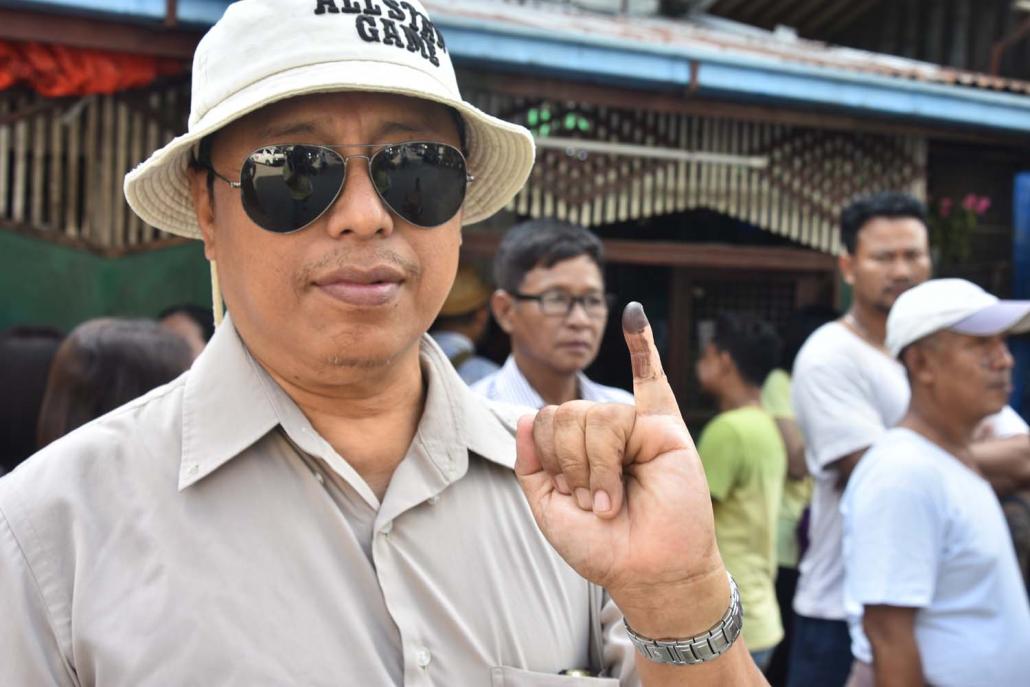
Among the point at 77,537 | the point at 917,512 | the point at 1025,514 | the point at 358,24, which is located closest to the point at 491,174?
the point at 358,24

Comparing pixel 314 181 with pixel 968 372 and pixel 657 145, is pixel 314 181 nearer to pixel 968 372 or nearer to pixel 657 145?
pixel 968 372

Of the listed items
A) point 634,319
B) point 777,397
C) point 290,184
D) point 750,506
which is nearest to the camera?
point 634,319

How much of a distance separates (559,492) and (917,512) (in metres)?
1.73

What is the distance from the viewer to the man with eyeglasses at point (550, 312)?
367 cm

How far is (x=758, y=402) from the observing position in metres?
4.69

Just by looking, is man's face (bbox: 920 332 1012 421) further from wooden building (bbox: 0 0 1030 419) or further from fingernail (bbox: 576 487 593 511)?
wooden building (bbox: 0 0 1030 419)

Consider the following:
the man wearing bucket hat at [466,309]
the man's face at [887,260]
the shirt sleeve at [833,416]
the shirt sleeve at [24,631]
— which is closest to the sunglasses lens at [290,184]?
the shirt sleeve at [24,631]

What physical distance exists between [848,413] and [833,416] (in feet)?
0.19

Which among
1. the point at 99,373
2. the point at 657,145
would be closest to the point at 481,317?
the point at 657,145

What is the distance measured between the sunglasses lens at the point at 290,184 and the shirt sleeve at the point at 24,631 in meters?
0.60

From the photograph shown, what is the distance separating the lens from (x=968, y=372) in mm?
3061

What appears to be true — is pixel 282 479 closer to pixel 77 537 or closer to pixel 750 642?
pixel 77 537

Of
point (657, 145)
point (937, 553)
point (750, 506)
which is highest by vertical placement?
point (657, 145)

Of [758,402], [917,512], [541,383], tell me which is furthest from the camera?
[758,402]
